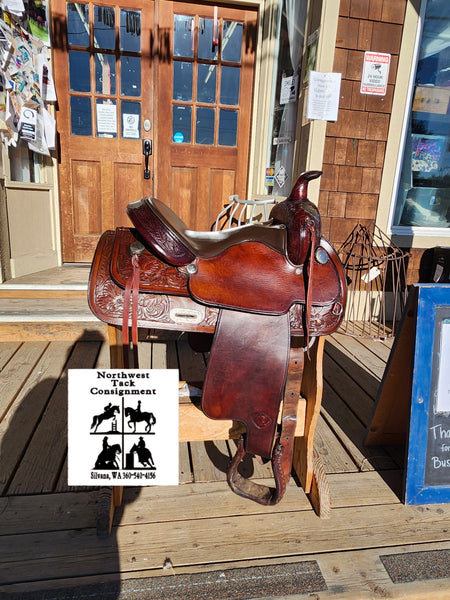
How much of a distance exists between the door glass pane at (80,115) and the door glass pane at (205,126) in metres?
1.00

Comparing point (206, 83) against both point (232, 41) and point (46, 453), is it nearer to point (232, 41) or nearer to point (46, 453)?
point (232, 41)

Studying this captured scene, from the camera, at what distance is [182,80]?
3629 millimetres

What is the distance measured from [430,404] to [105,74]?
370 centimetres

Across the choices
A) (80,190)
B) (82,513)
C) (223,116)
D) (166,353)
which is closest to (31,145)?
(80,190)

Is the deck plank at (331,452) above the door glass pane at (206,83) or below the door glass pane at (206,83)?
below

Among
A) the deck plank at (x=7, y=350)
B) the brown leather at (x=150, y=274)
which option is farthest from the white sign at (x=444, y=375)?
the deck plank at (x=7, y=350)

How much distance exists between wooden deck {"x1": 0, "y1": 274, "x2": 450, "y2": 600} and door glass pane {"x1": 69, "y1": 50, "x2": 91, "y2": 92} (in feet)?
9.79

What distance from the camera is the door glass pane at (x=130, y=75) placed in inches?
139

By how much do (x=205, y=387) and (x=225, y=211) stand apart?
288cm

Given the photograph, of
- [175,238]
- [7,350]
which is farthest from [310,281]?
[7,350]

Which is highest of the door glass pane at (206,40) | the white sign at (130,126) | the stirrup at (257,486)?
the door glass pane at (206,40)

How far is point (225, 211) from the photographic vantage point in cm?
386

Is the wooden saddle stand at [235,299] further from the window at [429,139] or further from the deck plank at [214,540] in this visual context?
the window at [429,139]

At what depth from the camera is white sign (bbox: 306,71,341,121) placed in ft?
9.94
